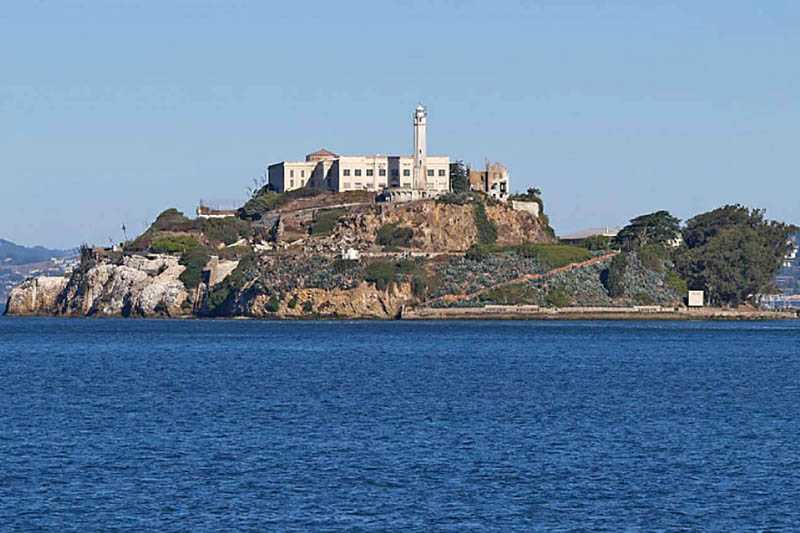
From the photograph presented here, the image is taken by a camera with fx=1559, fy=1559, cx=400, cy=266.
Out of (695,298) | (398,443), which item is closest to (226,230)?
(695,298)

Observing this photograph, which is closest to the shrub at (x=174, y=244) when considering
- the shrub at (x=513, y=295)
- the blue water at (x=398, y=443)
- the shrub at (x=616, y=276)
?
the shrub at (x=513, y=295)

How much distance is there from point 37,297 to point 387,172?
47.8m

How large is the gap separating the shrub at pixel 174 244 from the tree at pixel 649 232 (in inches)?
1945

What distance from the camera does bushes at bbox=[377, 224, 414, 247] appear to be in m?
167

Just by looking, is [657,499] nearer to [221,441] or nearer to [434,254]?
[221,441]

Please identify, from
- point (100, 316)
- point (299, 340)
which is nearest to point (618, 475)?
point (299, 340)

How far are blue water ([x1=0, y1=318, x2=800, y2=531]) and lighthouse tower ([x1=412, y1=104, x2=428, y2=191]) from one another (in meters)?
84.9

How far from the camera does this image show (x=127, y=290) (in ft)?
576

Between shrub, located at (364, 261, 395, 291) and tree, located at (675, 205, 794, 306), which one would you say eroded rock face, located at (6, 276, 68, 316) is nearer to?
shrub, located at (364, 261, 395, 291)

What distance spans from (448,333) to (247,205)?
6466cm

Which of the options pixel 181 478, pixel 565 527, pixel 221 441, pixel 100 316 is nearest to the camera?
pixel 565 527

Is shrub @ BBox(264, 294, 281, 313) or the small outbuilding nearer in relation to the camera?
shrub @ BBox(264, 294, 281, 313)

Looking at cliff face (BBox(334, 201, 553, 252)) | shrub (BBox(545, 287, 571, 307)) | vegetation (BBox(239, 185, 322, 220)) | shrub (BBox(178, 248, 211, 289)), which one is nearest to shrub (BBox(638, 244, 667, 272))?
shrub (BBox(545, 287, 571, 307))

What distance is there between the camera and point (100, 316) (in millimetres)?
178875
